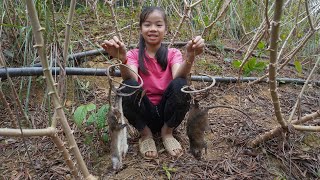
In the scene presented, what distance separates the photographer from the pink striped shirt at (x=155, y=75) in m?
1.52

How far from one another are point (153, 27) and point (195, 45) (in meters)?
0.36

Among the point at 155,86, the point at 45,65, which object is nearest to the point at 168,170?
the point at 155,86

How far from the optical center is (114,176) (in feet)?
4.38

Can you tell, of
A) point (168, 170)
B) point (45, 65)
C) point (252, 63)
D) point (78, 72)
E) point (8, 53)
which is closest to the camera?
point (45, 65)

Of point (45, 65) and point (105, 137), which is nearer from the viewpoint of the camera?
point (45, 65)

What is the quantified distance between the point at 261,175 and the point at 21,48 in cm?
159

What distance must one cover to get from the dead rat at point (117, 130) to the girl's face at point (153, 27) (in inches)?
15.9

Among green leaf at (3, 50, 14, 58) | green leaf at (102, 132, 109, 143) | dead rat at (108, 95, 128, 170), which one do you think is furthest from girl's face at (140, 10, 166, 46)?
green leaf at (3, 50, 14, 58)

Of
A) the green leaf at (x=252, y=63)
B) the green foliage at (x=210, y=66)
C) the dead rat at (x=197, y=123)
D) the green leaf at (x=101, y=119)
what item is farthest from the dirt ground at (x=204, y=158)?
the green foliage at (x=210, y=66)

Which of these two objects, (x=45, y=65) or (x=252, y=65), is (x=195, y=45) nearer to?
(x=45, y=65)

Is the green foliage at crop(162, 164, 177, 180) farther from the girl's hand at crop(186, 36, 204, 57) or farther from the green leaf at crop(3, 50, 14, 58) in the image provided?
the green leaf at crop(3, 50, 14, 58)

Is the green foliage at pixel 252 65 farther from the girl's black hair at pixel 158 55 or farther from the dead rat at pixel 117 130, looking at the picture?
the dead rat at pixel 117 130

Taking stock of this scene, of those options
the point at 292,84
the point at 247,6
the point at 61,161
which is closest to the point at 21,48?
the point at 61,161

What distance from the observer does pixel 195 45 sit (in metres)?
1.17
